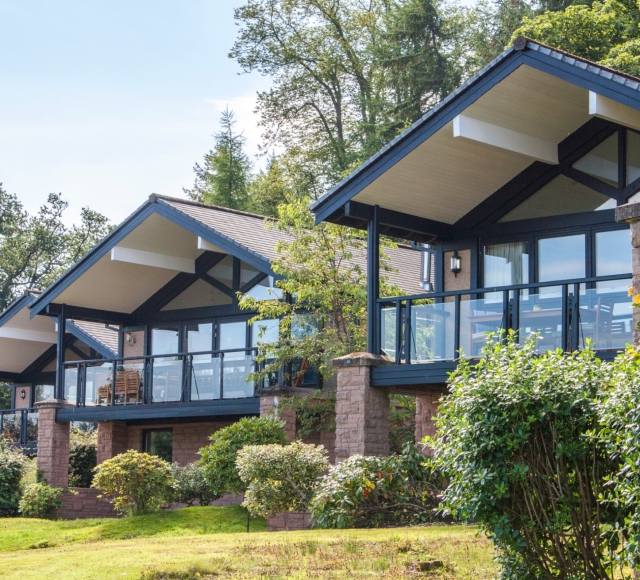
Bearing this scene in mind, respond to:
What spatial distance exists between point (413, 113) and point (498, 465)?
1216 inches

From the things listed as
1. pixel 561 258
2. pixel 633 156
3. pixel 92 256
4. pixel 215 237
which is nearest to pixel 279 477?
pixel 561 258

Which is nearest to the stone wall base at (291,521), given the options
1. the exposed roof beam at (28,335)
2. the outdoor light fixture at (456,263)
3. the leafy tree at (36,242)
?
the outdoor light fixture at (456,263)

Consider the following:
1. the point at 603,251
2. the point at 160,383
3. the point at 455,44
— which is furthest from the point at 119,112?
the point at 455,44

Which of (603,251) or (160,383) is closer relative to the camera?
(603,251)

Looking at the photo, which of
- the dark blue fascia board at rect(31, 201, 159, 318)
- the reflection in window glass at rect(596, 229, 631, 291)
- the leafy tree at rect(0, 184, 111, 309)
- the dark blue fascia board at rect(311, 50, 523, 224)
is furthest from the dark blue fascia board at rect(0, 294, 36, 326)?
the leafy tree at rect(0, 184, 111, 309)

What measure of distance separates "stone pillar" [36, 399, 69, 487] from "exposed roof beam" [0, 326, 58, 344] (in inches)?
191

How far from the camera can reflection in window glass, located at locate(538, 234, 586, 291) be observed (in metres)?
17.0

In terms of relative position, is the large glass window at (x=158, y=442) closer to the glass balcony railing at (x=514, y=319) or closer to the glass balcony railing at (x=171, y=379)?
the glass balcony railing at (x=171, y=379)

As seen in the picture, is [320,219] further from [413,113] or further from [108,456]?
[413,113]

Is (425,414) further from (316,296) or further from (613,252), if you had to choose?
(613,252)

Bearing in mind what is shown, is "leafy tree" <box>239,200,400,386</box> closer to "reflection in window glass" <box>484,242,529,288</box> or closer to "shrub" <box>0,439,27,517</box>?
"reflection in window glass" <box>484,242,529,288</box>

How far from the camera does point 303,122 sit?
42.3 metres

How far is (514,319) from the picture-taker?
15.7 m

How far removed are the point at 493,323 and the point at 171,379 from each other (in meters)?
9.01
